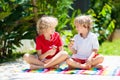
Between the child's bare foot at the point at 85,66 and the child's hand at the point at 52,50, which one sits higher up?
the child's hand at the point at 52,50

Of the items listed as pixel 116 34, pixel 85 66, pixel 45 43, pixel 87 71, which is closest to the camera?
pixel 87 71

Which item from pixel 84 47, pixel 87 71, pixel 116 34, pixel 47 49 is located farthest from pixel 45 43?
pixel 116 34

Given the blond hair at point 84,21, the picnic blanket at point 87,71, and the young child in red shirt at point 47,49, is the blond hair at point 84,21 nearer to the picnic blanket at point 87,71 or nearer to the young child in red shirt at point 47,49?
the young child in red shirt at point 47,49

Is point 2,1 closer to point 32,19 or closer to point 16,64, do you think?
point 32,19

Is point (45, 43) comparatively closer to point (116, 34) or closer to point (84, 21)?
point (84, 21)

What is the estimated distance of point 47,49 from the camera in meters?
6.96

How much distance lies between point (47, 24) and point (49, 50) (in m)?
0.44

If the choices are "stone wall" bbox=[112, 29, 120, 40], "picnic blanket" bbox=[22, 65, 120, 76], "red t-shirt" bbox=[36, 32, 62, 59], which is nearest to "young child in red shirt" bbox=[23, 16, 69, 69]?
"red t-shirt" bbox=[36, 32, 62, 59]

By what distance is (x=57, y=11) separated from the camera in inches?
380

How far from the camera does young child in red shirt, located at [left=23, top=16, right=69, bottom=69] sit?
6.89m

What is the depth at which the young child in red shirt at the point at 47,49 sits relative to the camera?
689 centimetres

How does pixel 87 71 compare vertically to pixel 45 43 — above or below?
below

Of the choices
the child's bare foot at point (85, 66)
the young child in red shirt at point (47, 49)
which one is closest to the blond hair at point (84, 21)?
the young child in red shirt at point (47, 49)

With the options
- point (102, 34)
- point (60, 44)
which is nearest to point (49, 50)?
point (60, 44)
